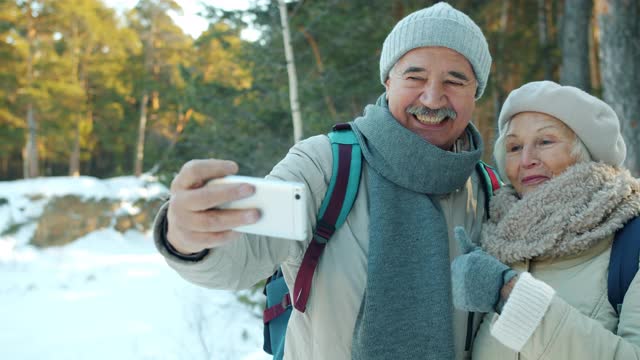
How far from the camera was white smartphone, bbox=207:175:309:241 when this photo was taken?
117cm

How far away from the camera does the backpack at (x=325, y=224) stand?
62.3 inches

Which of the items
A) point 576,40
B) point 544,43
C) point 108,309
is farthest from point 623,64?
point 108,309

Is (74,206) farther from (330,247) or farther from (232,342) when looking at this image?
(330,247)

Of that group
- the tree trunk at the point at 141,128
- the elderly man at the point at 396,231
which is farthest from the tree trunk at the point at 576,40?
the tree trunk at the point at 141,128

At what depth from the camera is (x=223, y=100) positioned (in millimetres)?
8625

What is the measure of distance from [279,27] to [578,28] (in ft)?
19.4

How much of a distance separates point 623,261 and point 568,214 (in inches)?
Result: 7.4

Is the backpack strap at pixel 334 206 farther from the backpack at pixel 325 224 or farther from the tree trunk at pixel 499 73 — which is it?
the tree trunk at pixel 499 73

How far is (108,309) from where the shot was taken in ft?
26.8

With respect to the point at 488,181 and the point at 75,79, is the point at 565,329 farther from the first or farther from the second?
the point at 75,79

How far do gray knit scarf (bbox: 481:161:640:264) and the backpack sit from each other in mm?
308

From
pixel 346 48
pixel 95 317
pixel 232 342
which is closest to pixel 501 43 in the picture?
pixel 346 48

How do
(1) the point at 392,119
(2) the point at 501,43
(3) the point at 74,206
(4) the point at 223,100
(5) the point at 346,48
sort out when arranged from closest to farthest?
(1) the point at 392,119
(4) the point at 223,100
(5) the point at 346,48
(2) the point at 501,43
(3) the point at 74,206

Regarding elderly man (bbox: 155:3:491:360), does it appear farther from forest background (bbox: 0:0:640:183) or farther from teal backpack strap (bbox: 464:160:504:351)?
forest background (bbox: 0:0:640:183)
